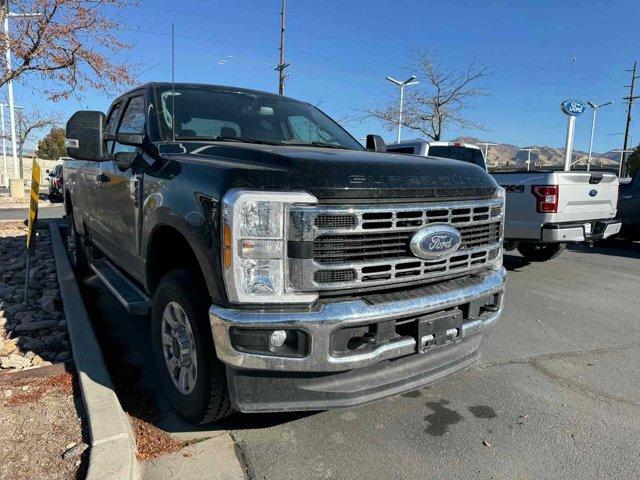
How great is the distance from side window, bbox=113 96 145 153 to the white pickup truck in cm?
517

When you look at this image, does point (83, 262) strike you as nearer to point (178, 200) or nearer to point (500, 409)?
point (178, 200)

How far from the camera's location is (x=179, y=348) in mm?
2924

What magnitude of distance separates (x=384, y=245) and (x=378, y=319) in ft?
1.22

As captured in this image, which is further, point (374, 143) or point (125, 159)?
point (374, 143)

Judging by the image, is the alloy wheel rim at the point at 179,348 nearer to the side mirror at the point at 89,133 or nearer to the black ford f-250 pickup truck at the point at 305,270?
the black ford f-250 pickup truck at the point at 305,270

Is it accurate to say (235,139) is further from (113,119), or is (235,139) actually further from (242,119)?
(113,119)

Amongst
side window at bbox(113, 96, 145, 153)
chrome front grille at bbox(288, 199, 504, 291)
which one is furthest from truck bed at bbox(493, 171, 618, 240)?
side window at bbox(113, 96, 145, 153)

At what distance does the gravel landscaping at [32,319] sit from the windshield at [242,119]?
195 centimetres

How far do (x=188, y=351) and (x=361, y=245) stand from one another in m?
1.18

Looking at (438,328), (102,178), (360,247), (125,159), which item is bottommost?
(438,328)

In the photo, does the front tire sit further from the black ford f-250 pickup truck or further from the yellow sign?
the yellow sign

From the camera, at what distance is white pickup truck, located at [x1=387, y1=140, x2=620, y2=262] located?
6.77 meters

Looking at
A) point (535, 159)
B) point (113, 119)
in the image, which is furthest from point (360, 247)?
point (535, 159)

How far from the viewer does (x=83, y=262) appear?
253 inches
